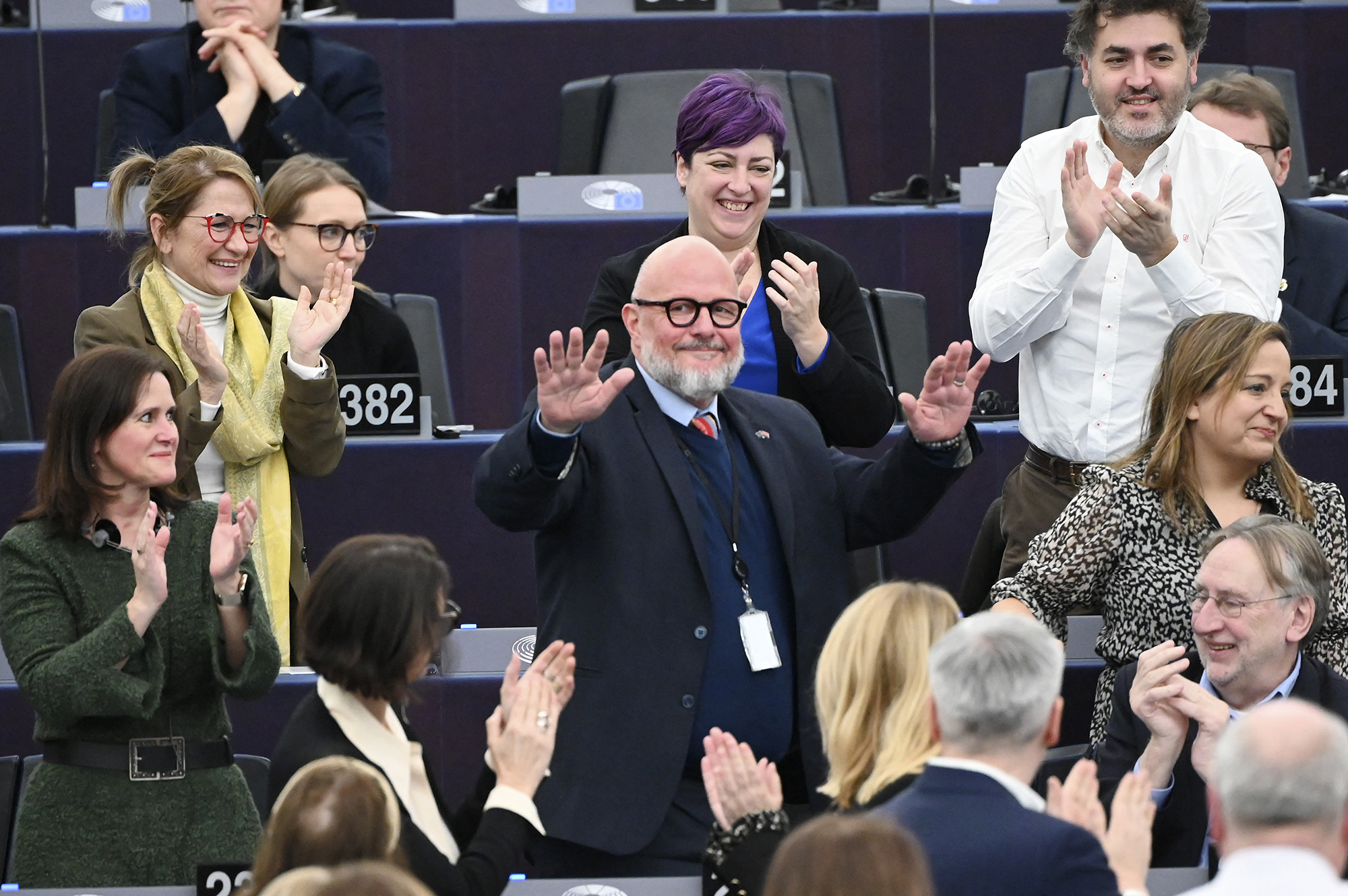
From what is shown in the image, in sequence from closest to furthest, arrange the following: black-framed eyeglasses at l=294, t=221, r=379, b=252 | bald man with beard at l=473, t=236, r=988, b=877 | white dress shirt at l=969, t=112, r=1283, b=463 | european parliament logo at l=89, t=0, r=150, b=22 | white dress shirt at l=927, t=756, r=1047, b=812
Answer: white dress shirt at l=927, t=756, r=1047, b=812 → bald man with beard at l=473, t=236, r=988, b=877 → white dress shirt at l=969, t=112, r=1283, b=463 → black-framed eyeglasses at l=294, t=221, r=379, b=252 → european parliament logo at l=89, t=0, r=150, b=22

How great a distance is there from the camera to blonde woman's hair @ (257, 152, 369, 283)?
3893mm

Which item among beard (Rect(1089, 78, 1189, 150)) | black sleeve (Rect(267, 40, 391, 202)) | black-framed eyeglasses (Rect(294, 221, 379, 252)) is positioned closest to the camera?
beard (Rect(1089, 78, 1189, 150))

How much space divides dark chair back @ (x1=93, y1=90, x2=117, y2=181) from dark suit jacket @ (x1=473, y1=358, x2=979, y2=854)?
7.50ft

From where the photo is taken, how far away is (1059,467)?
3.47 m

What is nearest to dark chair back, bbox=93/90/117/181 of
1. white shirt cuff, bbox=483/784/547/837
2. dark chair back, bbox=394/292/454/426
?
dark chair back, bbox=394/292/454/426

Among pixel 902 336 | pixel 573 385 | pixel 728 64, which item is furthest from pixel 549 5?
pixel 573 385

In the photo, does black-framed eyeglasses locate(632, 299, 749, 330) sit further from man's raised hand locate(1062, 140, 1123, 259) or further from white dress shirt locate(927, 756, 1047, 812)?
white dress shirt locate(927, 756, 1047, 812)

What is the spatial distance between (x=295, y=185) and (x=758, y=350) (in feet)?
3.68

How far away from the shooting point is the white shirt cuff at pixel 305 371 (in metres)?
3.44

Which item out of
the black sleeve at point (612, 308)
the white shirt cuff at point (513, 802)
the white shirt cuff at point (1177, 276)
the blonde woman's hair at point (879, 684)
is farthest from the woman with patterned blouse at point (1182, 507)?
the white shirt cuff at point (513, 802)

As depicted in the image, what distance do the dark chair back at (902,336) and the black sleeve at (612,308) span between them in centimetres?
114

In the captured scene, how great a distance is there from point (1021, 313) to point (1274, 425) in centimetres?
47

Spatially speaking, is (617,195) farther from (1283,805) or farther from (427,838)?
(1283,805)

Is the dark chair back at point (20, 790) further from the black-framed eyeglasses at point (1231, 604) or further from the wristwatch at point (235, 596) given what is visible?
the black-framed eyeglasses at point (1231, 604)
